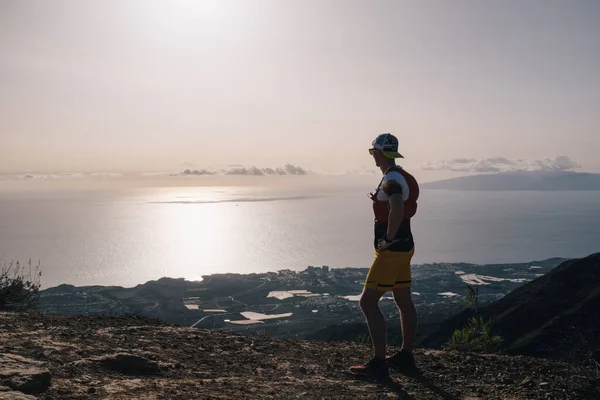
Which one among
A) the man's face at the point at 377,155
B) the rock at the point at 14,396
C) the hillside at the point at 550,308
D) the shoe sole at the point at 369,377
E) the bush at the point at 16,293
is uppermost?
the man's face at the point at 377,155

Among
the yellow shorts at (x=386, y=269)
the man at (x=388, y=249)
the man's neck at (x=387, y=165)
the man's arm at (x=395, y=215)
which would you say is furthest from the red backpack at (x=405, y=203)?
the yellow shorts at (x=386, y=269)

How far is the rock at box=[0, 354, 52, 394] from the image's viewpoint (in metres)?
3.48

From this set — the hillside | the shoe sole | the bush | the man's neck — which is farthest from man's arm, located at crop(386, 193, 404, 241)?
the hillside

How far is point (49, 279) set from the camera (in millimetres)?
103125

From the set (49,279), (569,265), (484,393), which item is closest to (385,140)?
(484,393)

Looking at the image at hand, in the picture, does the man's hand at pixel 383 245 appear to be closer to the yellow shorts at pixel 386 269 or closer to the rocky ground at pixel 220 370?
the yellow shorts at pixel 386 269

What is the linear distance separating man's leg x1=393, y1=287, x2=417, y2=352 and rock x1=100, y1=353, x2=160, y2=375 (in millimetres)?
2806

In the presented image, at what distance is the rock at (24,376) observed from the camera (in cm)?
348

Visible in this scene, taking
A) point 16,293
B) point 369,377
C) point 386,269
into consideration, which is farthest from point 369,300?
point 16,293

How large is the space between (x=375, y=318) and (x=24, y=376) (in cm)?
339

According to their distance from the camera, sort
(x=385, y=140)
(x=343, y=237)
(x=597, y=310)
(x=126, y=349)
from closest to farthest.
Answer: (x=385, y=140) < (x=126, y=349) < (x=597, y=310) < (x=343, y=237)

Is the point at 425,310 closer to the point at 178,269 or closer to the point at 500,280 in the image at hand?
the point at 500,280

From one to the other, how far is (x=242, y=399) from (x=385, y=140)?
123 inches

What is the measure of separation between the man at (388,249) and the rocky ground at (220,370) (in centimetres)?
50
